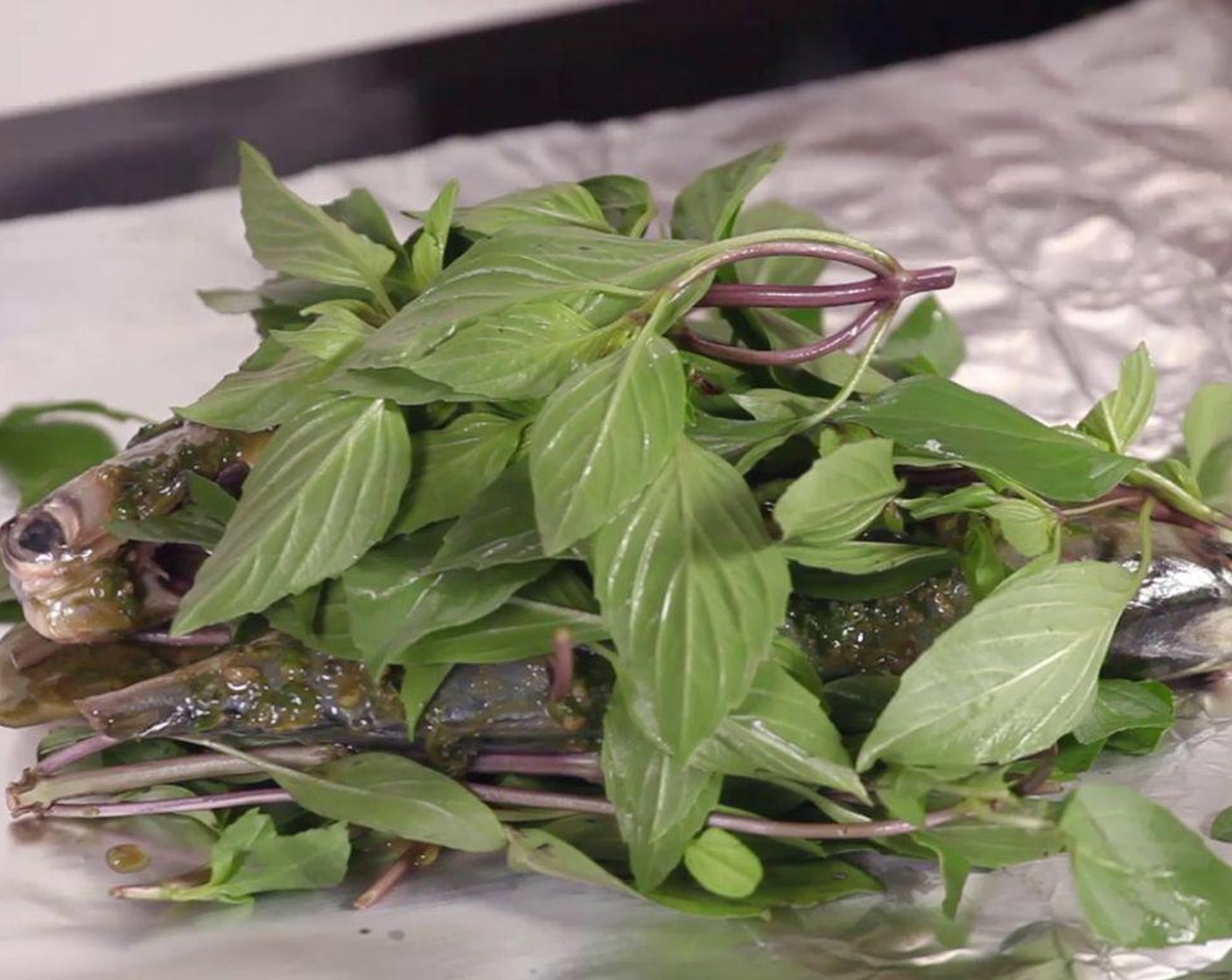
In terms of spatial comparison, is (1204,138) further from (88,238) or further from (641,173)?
(88,238)

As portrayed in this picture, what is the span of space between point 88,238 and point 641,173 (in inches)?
22.4

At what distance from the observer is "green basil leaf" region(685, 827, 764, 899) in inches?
29.9

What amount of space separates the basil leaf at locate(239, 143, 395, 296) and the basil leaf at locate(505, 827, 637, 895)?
34cm

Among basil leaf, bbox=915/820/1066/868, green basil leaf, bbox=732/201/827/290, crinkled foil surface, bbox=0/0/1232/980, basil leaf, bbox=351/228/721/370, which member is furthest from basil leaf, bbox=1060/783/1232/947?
green basil leaf, bbox=732/201/827/290

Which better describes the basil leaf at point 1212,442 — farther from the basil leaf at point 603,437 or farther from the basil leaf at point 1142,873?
the basil leaf at point 603,437

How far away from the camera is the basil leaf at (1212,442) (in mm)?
967

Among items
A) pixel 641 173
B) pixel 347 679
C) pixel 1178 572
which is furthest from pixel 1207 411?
pixel 641 173

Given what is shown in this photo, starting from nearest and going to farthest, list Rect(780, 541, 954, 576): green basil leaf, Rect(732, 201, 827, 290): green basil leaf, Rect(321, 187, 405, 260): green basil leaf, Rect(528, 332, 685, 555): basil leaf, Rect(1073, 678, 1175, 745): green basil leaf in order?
Rect(528, 332, 685, 555): basil leaf → Rect(780, 541, 954, 576): green basil leaf → Rect(1073, 678, 1175, 745): green basil leaf → Rect(321, 187, 405, 260): green basil leaf → Rect(732, 201, 827, 290): green basil leaf

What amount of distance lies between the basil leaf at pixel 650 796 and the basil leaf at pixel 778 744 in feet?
0.06

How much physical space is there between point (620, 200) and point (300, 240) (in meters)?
0.23

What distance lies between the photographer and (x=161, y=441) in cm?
92

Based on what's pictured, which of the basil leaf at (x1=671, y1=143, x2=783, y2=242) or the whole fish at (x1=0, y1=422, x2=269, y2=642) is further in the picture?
the basil leaf at (x1=671, y1=143, x2=783, y2=242)

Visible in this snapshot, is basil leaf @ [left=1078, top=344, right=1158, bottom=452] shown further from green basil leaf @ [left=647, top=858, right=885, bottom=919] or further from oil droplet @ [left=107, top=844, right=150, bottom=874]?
oil droplet @ [left=107, top=844, right=150, bottom=874]

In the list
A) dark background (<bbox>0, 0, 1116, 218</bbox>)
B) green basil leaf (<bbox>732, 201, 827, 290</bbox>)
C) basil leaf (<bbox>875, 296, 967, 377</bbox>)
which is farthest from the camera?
dark background (<bbox>0, 0, 1116, 218</bbox>)
